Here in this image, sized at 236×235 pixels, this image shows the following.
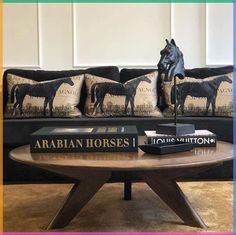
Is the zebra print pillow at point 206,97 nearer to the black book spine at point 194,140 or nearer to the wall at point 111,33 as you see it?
the wall at point 111,33

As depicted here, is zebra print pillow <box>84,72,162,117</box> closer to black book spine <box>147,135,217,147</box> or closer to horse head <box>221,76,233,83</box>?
horse head <box>221,76,233,83</box>

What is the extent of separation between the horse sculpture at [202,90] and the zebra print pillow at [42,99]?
75 cm

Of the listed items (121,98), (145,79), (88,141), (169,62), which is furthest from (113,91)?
(88,141)

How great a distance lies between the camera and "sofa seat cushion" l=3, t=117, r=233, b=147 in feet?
7.63

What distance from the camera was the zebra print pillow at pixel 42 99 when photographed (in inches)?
103

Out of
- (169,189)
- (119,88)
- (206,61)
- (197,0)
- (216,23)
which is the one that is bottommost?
(169,189)

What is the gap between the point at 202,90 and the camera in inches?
104

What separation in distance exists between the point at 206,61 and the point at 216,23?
0.34 m

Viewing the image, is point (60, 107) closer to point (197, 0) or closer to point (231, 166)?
point (231, 166)

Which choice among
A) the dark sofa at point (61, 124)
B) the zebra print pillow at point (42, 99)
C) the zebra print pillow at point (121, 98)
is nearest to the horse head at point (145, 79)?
the zebra print pillow at point (121, 98)

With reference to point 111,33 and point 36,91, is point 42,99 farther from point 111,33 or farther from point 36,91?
point 111,33

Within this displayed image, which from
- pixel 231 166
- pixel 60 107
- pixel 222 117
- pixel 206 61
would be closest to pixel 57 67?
pixel 60 107

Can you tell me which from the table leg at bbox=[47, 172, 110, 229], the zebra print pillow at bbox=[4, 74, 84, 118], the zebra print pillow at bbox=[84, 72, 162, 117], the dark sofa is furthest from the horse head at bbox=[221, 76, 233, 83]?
the table leg at bbox=[47, 172, 110, 229]

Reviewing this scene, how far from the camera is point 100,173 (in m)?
1.38
